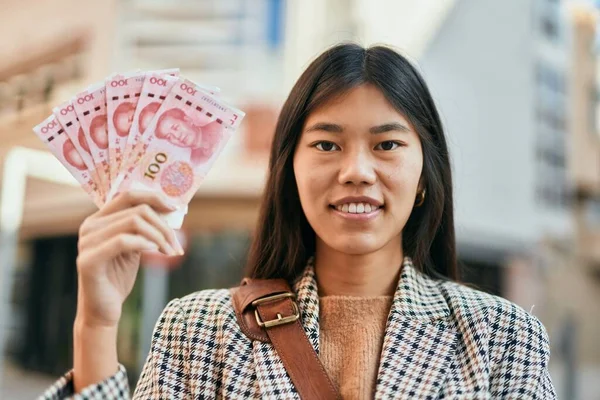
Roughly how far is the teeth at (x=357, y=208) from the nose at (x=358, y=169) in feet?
0.18

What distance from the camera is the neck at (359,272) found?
6.26ft

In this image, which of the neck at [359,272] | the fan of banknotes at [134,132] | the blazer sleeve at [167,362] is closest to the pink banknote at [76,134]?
the fan of banknotes at [134,132]

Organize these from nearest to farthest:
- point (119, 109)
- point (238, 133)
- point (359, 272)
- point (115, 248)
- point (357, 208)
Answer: point (115, 248) < point (119, 109) < point (357, 208) < point (359, 272) < point (238, 133)

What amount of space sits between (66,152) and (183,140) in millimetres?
274

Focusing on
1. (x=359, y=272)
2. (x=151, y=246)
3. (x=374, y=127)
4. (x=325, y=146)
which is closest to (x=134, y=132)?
(x=151, y=246)

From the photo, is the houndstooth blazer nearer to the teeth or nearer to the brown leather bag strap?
the brown leather bag strap

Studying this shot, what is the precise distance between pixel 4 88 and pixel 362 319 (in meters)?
11.0

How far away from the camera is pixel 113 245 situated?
4.83 feet

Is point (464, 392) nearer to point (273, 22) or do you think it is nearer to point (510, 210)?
point (273, 22)

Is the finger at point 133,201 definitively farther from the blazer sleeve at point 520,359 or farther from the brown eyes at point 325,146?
the blazer sleeve at point 520,359

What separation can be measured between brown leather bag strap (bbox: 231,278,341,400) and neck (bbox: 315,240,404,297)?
4.8 inches

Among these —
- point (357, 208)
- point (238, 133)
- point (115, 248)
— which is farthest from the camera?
point (238, 133)

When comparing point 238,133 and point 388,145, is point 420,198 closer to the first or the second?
point 388,145

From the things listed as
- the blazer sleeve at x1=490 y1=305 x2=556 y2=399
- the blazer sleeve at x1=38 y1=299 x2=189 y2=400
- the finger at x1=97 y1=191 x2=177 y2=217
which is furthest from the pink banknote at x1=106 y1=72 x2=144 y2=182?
the blazer sleeve at x1=490 y1=305 x2=556 y2=399
